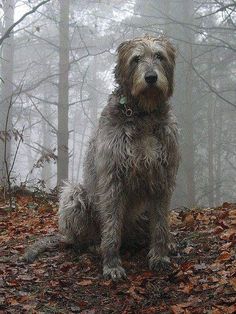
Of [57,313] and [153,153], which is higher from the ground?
[153,153]

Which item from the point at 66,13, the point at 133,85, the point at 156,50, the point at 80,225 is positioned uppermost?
the point at 66,13

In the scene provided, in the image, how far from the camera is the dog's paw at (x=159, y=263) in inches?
181

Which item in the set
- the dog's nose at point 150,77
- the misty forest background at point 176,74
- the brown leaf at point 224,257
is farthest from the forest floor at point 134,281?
the misty forest background at point 176,74

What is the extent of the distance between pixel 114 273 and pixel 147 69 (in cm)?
194

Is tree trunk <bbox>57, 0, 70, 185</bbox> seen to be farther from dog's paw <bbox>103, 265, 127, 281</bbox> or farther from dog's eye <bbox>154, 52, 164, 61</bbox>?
dog's eye <bbox>154, 52, 164, 61</bbox>

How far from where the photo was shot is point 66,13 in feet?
49.1

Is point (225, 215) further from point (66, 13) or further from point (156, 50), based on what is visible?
point (66, 13)

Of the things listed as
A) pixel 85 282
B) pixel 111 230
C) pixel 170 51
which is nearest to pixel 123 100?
pixel 170 51

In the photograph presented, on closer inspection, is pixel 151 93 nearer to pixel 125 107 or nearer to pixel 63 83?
pixel 125 107

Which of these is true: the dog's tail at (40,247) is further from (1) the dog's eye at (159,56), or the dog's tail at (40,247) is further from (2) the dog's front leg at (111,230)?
(1) the dog's eye at (159,56)

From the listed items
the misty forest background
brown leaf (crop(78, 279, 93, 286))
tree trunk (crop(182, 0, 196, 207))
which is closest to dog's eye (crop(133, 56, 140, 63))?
brown leaf (crop(78, 279, 93, 286))

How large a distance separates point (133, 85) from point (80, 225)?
170 cm

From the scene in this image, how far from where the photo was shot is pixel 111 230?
457 centimetres

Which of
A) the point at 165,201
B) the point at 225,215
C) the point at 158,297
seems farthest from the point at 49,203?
the point at 158,297
